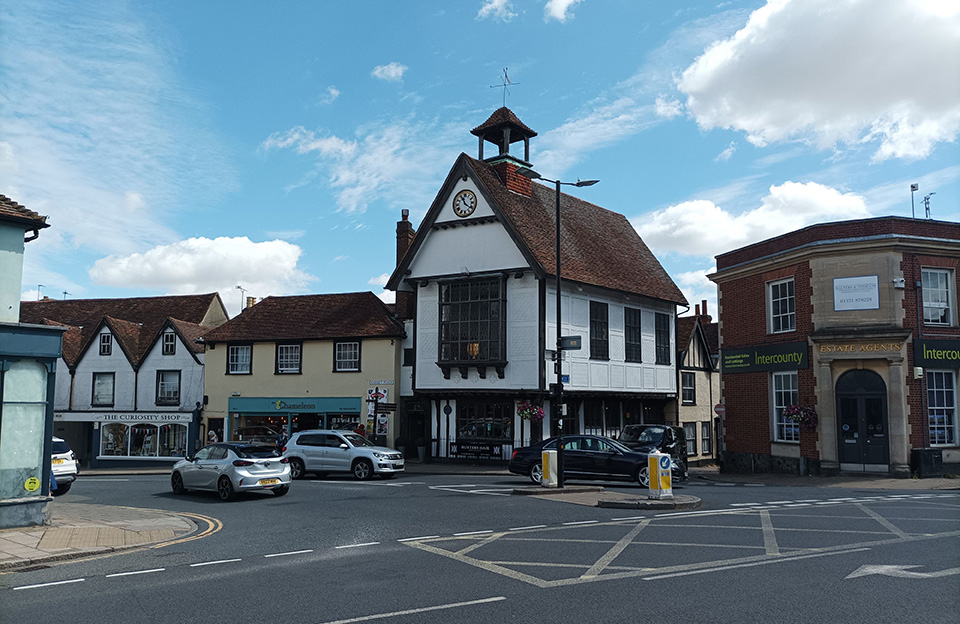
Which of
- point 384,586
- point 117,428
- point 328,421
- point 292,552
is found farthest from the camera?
point 117,428

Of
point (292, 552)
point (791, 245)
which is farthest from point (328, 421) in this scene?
point (292, 552)

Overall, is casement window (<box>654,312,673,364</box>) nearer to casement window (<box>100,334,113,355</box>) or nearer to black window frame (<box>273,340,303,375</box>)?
black window frame (<box>273,340,303,375</box>)

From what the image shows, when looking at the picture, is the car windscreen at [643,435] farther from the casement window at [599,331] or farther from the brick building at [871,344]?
the casement window at [599,331]

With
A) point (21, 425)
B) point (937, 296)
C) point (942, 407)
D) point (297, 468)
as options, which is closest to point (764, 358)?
point (942, 407)

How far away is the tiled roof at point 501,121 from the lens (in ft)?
114

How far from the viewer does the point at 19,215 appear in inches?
571

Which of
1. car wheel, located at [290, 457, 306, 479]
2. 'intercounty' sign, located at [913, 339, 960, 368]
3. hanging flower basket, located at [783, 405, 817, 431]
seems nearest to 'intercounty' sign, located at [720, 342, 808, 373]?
hanging flower basket, located at [783, 405, 817, 431]

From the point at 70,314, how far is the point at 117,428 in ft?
35.6

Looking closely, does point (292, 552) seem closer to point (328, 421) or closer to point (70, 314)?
point (328, 421)

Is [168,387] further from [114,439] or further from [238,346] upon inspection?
[238,346]

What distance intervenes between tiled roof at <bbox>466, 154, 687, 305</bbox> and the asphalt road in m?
16.1

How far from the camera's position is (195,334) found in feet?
137

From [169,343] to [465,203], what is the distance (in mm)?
18343

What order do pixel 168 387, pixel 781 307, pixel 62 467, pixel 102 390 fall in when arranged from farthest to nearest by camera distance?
pixel 102 390, pixel 168 387, pixel 781 307, pixel 62 467
